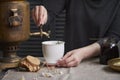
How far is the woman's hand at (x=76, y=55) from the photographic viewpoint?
4.96ft

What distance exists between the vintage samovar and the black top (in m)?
0.42

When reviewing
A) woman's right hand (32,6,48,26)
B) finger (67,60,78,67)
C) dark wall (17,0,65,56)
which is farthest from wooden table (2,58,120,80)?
dark wall (17,0,65,56)

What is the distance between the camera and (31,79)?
135 centimetres

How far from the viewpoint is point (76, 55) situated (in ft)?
5.15

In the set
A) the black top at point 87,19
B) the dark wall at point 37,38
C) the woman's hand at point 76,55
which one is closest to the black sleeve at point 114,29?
the black top at point 87,19

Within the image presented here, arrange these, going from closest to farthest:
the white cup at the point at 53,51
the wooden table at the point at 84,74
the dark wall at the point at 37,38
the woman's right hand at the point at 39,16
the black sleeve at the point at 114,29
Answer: the wooden table at the point at 84,74, the white cup at the point at 53,51, the woman's right hand at the point at 39,16, the black sleeve at the point at 114,29, the dark wall at the point at 37,38

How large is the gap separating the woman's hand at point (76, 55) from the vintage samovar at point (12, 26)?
151mm

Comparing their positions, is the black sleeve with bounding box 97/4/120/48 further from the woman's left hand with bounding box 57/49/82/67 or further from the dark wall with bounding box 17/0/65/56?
the dark wall with bounding box 17/0/65/56

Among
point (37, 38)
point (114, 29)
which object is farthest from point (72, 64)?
point (37, 38)

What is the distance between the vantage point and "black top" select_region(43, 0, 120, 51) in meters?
1.89

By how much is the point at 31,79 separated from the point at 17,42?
237 mm

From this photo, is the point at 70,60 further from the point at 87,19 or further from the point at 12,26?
the point at 87,19

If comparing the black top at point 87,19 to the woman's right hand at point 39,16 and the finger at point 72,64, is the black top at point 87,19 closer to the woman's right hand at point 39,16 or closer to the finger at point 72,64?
the woman's right hand at point 39,16

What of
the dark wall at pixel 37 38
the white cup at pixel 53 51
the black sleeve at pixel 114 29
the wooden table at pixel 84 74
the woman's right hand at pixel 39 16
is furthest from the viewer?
the dark wall at pixel 37 38
